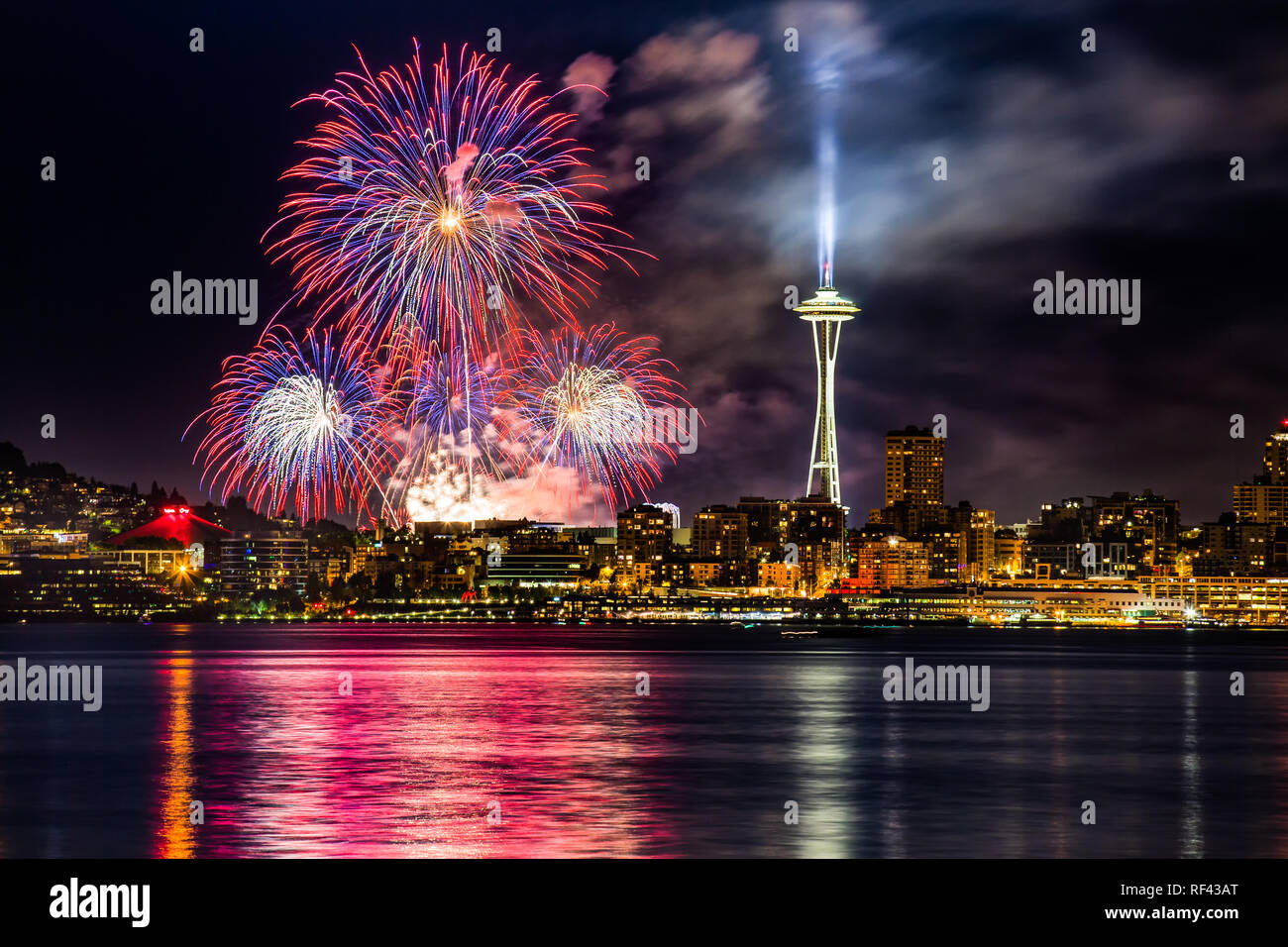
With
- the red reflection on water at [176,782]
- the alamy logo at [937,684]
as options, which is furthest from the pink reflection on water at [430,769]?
the alamy logo at [937,684]

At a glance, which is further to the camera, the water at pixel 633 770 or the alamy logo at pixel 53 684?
the alamy logo at pixel 53 684

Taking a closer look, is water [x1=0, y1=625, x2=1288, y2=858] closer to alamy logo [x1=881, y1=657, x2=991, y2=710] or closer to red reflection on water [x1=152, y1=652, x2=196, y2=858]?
red reflection on water [x1=152, y1=652, x2=196, y2=858]
